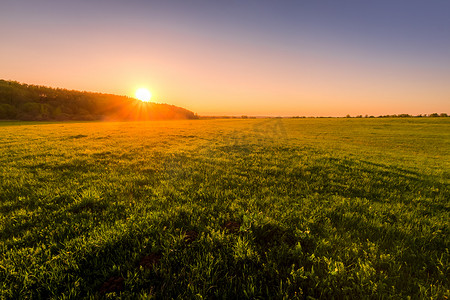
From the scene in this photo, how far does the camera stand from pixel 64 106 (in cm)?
9712

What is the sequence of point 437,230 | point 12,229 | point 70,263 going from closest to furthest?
point 70,263 < point 12,229 < point 437,230

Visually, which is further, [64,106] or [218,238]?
[64,106]

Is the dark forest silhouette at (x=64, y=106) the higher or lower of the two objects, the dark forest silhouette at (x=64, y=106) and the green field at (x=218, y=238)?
the higher

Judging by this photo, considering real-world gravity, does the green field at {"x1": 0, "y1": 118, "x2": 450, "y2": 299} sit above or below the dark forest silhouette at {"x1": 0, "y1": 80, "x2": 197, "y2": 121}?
below

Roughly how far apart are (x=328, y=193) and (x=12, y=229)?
784cm

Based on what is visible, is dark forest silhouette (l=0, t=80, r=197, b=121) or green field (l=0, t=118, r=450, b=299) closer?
green field (l=0, t=118, r=450, b=299)

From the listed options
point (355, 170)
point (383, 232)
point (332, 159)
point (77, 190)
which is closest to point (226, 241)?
point (383, 232)

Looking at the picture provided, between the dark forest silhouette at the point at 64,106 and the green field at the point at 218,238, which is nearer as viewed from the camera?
the green field at the point at 218,238

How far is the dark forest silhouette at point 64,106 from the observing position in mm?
77688

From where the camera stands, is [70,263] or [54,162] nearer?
[70,263]

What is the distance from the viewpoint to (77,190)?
16.8ft

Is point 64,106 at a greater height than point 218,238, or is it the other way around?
point 64,106

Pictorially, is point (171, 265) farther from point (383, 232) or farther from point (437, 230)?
point (437, 230)

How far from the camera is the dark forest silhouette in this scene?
77.7m
